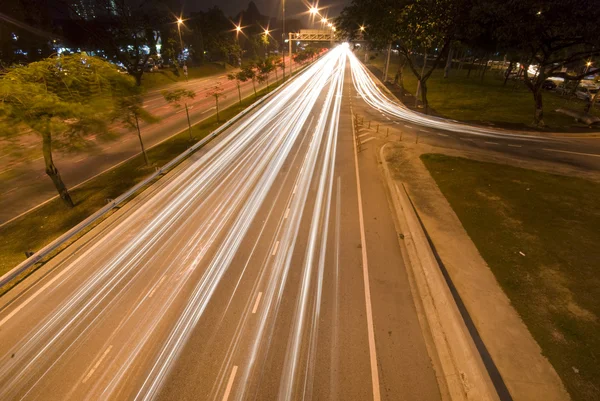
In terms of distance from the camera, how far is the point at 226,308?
9547mm

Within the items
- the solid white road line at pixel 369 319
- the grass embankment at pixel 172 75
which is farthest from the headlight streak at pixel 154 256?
the grass embankment at pixel 172 75

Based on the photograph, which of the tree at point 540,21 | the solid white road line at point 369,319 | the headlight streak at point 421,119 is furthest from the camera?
the headlight streak at point 421,119

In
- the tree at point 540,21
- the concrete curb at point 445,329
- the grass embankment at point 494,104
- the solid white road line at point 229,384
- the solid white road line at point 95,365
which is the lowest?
the solid white road line at point 95,365

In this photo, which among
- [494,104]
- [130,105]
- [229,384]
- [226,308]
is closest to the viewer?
[229,384]

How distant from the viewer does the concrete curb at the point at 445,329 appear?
280 inches

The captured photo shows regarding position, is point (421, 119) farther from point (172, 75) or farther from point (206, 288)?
point (172, 75)

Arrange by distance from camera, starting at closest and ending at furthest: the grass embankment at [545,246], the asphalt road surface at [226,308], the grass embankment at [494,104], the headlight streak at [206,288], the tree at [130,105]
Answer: the asphalt road surface at [226,308]
the headlight streak at [206,288]
the grass embankment at [545,246]
the tree at [130,105]
the grass embankment at [494,104]

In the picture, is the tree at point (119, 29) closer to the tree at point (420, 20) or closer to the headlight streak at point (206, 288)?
the tree at point (420, 20)

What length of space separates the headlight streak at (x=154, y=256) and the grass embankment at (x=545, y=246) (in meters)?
10.2

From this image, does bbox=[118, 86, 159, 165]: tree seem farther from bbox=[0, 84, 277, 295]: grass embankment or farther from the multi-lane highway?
the multi-lane highway

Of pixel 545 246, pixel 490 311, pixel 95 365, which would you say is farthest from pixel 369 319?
pixel 545 246

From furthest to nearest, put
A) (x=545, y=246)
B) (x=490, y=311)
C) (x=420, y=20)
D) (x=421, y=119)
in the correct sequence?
(x=421, y=119) → (x=420, y=20) → (x=545, y=246) → (x=490, y=311)

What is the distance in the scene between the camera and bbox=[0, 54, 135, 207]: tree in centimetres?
1284

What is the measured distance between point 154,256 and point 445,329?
10.9m
